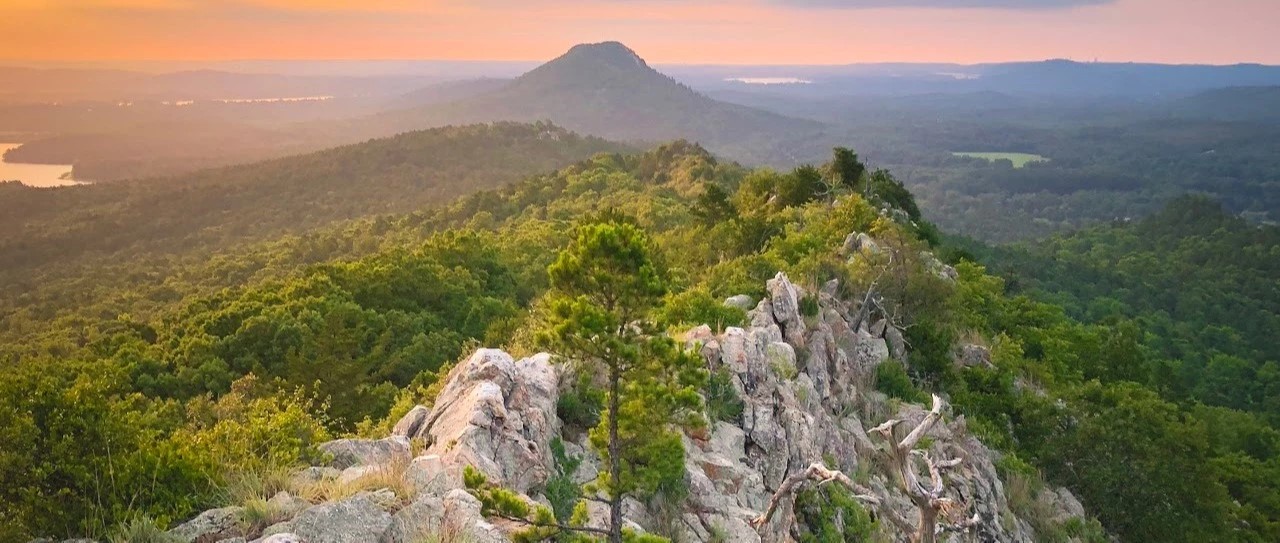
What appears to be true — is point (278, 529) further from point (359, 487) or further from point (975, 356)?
point (975, 356)

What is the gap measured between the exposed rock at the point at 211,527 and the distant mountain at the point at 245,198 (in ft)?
240

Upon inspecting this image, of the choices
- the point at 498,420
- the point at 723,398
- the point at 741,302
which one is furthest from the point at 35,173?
the point at 723,398

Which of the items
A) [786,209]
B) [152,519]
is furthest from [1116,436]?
[152,519]

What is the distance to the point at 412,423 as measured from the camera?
32.5ft

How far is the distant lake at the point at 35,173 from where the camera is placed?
8881 cm

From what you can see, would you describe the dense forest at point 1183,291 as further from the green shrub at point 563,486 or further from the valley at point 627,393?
the green shrub at point 563,486

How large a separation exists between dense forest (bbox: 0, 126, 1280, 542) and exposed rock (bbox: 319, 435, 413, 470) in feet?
1.23

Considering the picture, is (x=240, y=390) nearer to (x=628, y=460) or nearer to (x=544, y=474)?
(x=544, y=474)

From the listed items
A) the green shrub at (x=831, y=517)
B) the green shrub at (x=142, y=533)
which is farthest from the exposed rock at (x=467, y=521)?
the green shrub at (x=831, y=517)

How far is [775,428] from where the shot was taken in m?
11.7

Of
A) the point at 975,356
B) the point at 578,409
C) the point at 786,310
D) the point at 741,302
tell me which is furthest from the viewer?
the point at 975,356

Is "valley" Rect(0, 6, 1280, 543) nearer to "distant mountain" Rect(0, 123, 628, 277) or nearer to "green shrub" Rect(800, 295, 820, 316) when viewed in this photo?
"green shrub" Rect(800, 295, 820, 316)

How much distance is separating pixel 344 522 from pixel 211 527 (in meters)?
1.20

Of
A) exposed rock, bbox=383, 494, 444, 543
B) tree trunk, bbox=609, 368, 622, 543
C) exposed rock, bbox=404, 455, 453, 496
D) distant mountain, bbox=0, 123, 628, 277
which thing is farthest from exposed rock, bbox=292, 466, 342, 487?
distant mountain, bbox=0, 123, 628, 277
